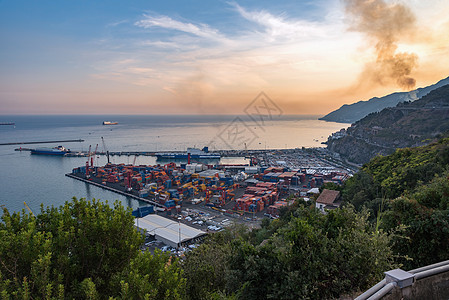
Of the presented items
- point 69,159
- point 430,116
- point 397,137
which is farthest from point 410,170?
point 69,159

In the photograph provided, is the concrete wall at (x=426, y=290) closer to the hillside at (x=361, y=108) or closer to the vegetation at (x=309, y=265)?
the vegetation at (x=309, y=265)

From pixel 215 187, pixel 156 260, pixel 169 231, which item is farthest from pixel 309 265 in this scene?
pixel 215 187

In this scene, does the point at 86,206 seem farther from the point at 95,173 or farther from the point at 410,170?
the point at 95,173

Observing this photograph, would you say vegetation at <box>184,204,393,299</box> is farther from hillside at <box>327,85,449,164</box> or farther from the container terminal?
hillside at <box>327,85,449,164</box>

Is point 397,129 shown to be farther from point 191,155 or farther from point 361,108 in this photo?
point 361,108

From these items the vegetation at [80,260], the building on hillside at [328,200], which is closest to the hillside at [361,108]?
the building on hillside at [328,200]

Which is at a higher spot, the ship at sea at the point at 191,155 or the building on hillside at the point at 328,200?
the building on hillside at the point at 328,200

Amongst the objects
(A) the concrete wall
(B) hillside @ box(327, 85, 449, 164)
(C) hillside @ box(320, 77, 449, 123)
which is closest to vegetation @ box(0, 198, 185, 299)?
(A) the concrete wall
